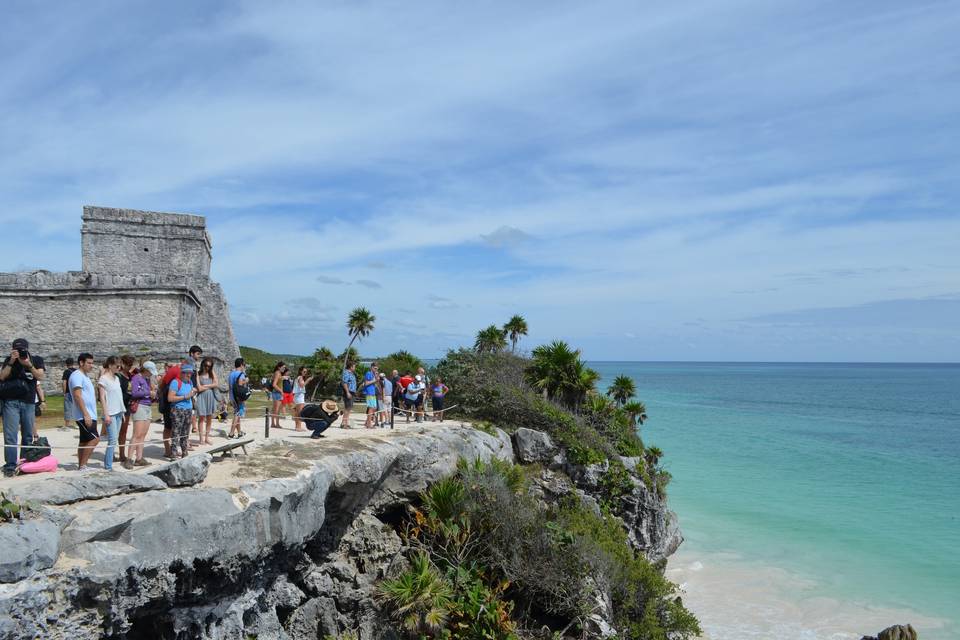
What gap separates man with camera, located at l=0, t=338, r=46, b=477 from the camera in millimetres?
7324

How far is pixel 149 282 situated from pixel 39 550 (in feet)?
54.3

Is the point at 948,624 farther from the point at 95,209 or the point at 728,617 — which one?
the point at 95,209

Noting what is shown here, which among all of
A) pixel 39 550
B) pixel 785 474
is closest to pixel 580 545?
pixel 39 550

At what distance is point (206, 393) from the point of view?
10.1 m

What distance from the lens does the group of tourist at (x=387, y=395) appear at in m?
13.3

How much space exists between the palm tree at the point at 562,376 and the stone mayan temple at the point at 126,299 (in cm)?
1012

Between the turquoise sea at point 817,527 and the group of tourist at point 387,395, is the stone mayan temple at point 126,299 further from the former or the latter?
the turquoise sea at point 817,527

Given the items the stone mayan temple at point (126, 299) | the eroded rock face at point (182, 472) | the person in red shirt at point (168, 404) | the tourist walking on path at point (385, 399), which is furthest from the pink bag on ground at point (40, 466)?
the stone mayan temple at point (126, 299)

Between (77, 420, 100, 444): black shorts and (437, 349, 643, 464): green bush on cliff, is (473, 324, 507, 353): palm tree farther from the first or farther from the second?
(77, 420, 100, 444): black shorts

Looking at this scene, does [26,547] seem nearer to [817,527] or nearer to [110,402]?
[110,402]

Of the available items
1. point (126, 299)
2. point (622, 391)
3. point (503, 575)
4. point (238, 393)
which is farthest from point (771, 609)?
point (126, 299)

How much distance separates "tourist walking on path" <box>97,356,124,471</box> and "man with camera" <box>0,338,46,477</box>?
73 cm

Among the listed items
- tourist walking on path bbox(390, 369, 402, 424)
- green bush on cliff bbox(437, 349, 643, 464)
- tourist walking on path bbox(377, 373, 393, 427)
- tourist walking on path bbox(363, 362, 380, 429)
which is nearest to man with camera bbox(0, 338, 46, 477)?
tourist walking on path bbox(363, 362, 380, 429)

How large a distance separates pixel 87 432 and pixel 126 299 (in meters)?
13.9
